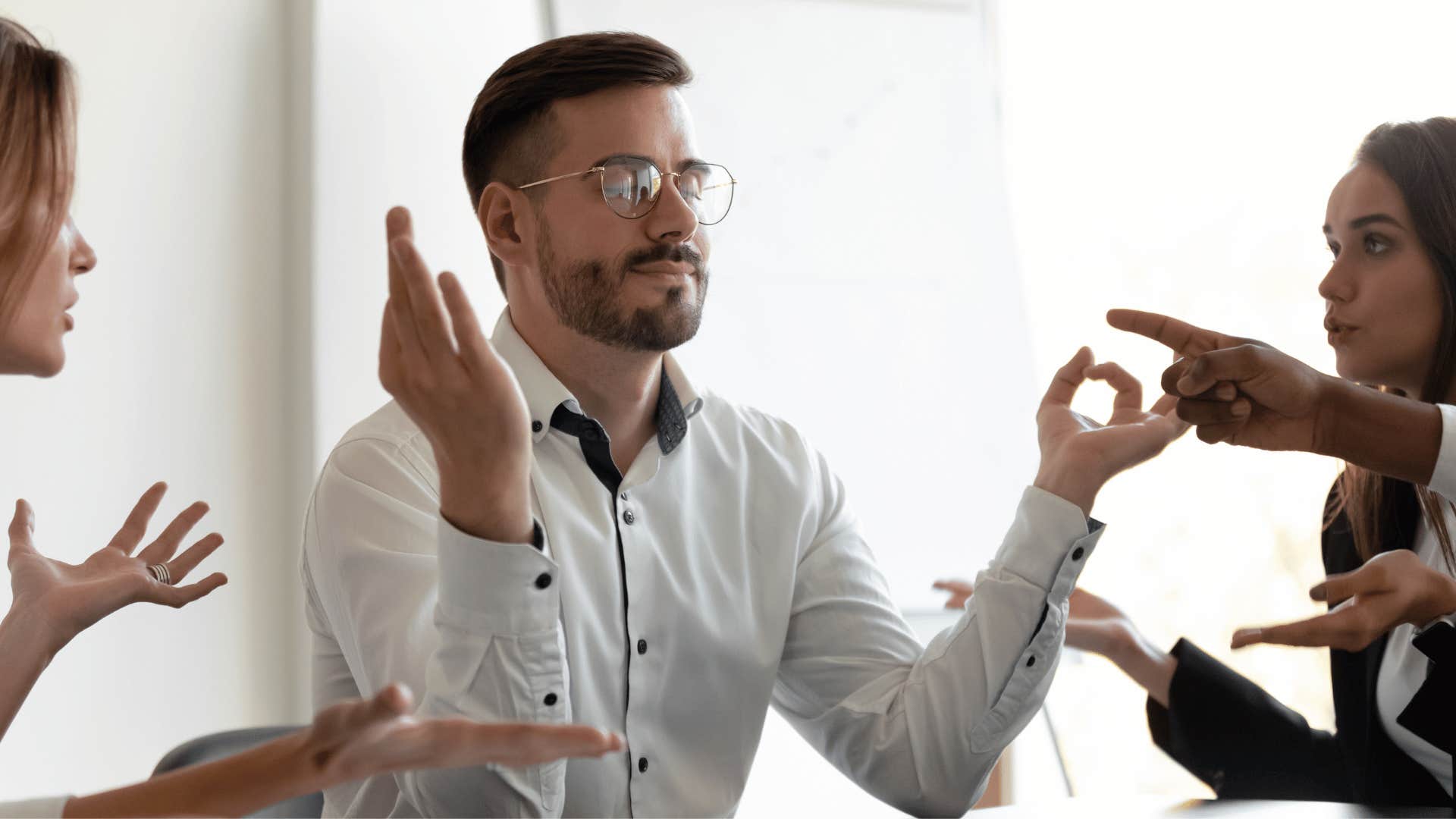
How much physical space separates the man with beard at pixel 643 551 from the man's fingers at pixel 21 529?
386 millimetres

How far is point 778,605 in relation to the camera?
1.79m

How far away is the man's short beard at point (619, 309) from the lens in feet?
5.86

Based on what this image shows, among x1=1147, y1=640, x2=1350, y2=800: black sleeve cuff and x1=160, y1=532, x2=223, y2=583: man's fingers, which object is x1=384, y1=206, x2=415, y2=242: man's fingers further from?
x1=1147, y1=640, x2=1350, y2=800: black sleeve cuff

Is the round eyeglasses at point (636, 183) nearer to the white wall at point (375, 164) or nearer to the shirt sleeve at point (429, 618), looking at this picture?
the shirt sleeve at point (429, 618)

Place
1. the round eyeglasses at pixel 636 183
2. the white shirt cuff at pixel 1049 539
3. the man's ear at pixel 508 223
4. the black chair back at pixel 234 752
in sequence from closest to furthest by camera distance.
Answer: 1. the white shirt cuff at pixel 1049 539
2. the black chair back at pixel 234 752
3. the round eyeglasses at pixel 636 183
4. the man's ear at pixel 508 223

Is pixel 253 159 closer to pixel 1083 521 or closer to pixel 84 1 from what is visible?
pixel 84 1

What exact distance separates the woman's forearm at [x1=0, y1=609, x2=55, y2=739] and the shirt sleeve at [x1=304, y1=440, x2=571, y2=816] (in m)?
0.31

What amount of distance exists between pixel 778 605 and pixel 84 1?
6.61 ft

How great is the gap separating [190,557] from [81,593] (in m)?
0.17

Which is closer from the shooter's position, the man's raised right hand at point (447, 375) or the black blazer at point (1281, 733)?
the man's raised right hand at point (447, 375)

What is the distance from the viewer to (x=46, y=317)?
153cm

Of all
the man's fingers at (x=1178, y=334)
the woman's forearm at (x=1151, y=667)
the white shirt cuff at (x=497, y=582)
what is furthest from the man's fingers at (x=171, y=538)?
the woman's forearm at (x=1151, y=667)

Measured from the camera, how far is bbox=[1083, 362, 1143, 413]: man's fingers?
173 cm

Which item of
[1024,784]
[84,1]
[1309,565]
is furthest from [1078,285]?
[84,1]
